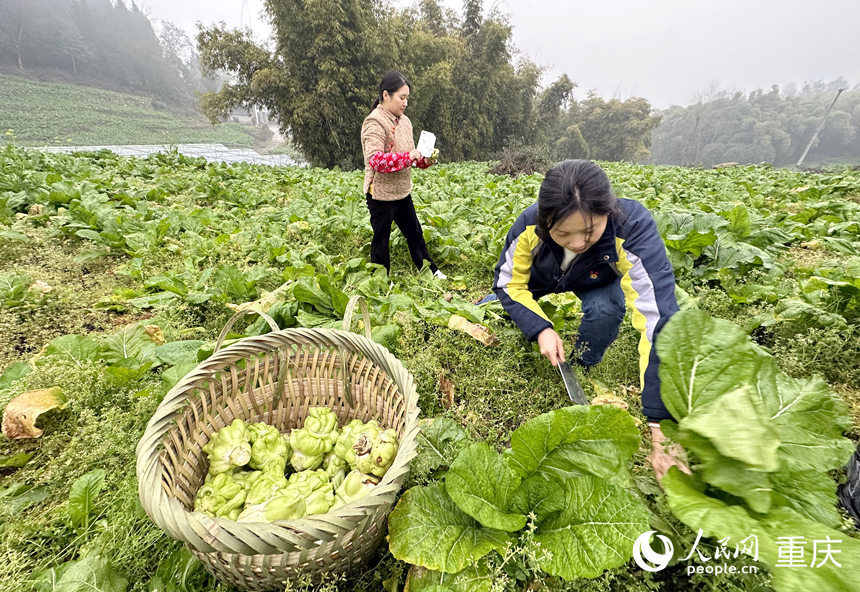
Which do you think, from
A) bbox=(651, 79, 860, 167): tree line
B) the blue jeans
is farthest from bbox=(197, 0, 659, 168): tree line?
bbox=(651, 79, 860, 167): tree line

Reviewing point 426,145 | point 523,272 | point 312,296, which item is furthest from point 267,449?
point 426,145

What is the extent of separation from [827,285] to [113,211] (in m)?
7.07

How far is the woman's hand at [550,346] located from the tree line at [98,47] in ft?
243

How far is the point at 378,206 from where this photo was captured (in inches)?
147

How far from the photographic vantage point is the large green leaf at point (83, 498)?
149 cm

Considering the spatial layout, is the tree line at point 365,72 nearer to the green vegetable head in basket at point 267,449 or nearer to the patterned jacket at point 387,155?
the patterned jacket at point 387,155

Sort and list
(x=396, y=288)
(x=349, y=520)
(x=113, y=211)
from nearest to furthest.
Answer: (x=349, y=520)
(x=396, y=288)
(x=113, y=211)

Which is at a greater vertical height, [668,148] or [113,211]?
[668,148]

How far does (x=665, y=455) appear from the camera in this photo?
3.84ft

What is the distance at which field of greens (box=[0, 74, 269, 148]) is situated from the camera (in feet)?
101

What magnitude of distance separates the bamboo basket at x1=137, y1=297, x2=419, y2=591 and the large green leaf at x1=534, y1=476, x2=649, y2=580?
52 centimetres

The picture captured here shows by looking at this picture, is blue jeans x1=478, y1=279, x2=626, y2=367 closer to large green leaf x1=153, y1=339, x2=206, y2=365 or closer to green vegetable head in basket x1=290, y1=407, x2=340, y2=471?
green vegetable head in basket x1=290, y1=407, x2=340, y2=471

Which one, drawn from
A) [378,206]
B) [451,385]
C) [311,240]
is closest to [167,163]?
[311,240]

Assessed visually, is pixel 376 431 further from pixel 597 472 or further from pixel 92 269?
pixel 92 269
